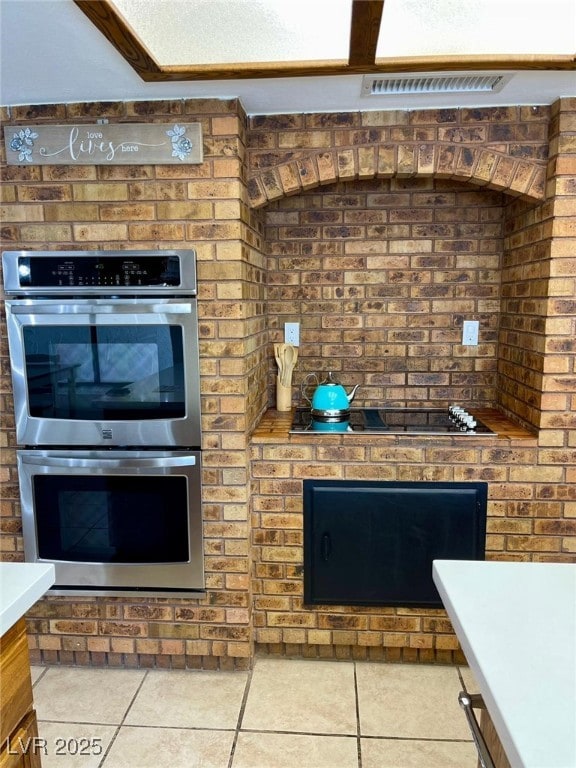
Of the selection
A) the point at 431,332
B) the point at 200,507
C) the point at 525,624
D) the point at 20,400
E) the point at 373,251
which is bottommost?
the point at 200,507

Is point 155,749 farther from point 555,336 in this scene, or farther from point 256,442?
point 555,336

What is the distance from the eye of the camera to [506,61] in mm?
1671

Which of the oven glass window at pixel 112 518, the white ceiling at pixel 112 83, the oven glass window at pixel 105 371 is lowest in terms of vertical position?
the oven glass window at pixel 112 518

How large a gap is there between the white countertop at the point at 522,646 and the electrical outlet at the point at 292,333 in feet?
5.37

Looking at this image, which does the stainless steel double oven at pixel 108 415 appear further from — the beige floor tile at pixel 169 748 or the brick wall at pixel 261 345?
the beige floor tile at pixel 169 748

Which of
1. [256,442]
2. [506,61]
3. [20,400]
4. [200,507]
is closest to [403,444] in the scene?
[256,442]

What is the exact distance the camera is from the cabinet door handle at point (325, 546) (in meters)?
2.34

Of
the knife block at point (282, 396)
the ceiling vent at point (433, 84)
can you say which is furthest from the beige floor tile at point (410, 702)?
the ceiling vent at point (433, 84)

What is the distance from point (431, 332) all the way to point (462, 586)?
1725 mm

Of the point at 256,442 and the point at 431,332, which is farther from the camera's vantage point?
the point at 431,332

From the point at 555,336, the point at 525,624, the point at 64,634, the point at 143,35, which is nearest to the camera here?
the point at 525,624

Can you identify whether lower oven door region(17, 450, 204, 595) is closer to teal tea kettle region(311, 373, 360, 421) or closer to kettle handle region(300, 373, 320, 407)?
teal tea kettle region(311, 373, 360, 421)

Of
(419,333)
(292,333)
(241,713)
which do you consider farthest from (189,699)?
(419,333)

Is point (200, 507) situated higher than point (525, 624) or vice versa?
point (525, 624)
